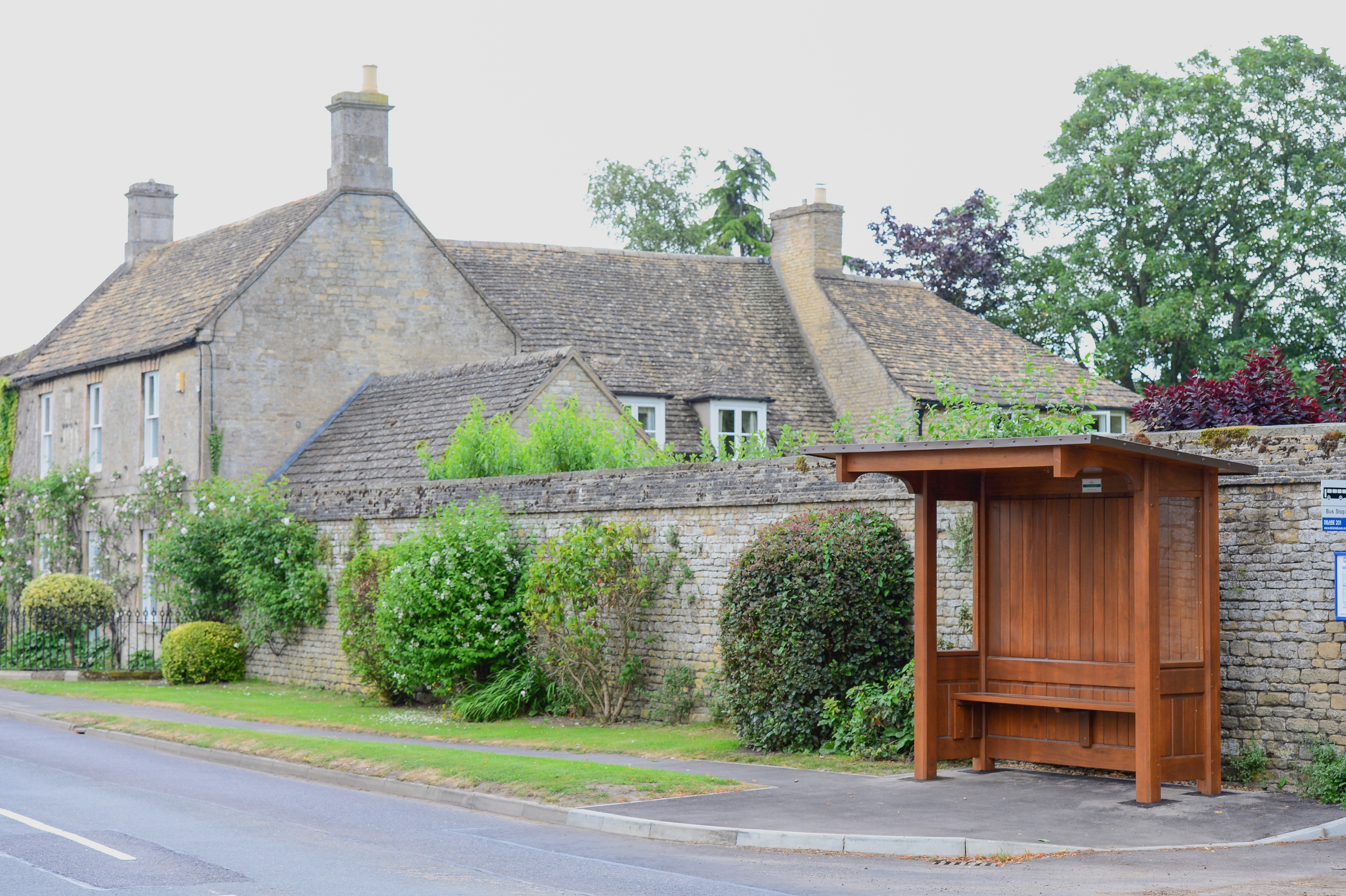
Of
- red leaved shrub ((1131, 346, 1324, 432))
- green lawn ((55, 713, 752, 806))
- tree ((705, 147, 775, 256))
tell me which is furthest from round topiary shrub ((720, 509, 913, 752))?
tree ((705, 147, 775, 256))

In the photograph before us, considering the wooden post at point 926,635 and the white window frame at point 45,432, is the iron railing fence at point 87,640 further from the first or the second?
the wooden post at point 926,635

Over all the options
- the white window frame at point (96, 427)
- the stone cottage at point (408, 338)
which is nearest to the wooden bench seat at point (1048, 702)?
the stone cottage at point (408, 338)

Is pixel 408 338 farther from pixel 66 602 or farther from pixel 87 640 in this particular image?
pixel 87 640

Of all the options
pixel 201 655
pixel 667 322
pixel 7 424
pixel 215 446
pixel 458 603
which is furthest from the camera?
pixel 7 424

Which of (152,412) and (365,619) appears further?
(152,412)

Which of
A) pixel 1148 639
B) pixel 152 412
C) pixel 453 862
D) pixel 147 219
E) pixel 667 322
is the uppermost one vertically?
pixel 147 219

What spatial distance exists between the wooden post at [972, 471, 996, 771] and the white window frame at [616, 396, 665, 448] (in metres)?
16.9

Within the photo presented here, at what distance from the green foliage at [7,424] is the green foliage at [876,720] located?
28349 millimetres

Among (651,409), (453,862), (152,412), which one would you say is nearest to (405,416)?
(651,409)

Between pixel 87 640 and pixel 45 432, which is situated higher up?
pixel 45 432

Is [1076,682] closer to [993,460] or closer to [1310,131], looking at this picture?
[993,460]

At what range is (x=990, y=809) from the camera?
11.7 metres

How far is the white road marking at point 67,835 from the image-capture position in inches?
397

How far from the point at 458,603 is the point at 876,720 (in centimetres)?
703
